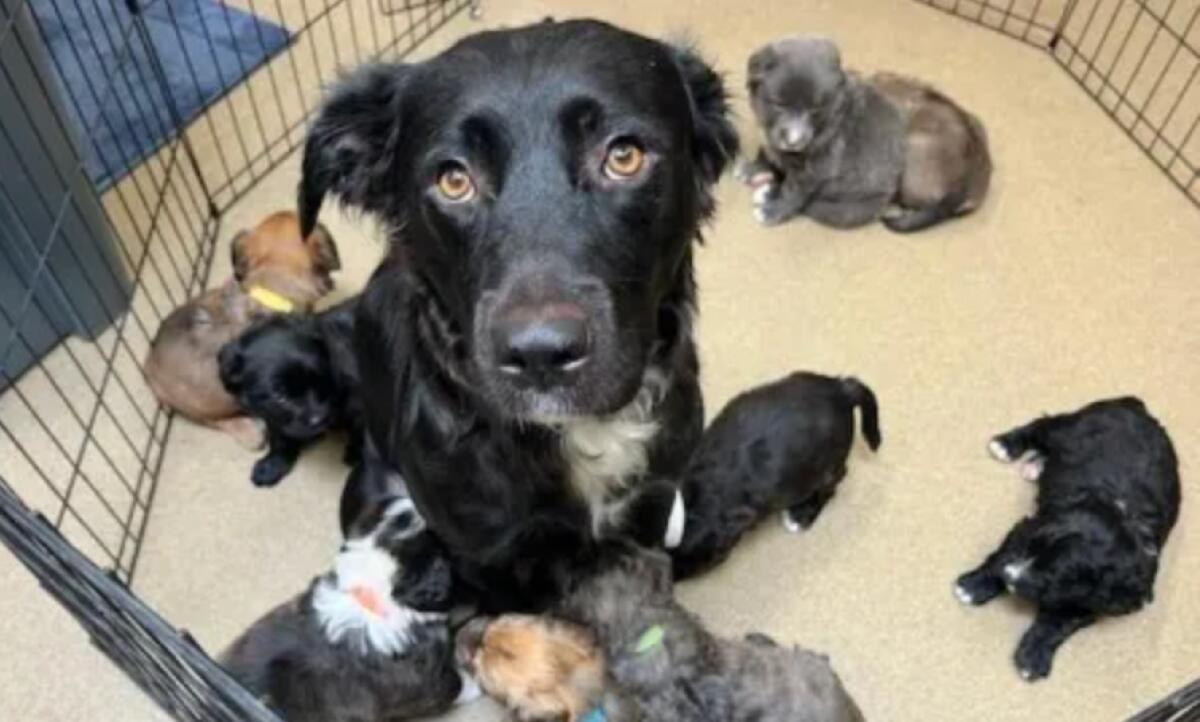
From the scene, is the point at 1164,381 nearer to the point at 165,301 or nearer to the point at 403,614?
the point at 403,614

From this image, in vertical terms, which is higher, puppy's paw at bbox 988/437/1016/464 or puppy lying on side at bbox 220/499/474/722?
puppy lying on side at bbox 220/499/474/722

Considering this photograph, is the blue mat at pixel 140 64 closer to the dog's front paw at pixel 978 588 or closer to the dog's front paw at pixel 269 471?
the dog's front paw at pixel 269 471

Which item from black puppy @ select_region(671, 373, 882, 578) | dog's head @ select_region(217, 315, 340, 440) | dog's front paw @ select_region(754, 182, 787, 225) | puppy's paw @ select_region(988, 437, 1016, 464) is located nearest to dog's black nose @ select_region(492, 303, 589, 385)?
black puppy @ select_region(671, 373, 882, 578)

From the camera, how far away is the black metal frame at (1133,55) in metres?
3.04

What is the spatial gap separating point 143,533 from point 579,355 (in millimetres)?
1310

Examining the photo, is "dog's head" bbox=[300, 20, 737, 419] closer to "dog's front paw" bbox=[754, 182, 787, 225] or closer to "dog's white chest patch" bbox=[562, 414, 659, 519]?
"dog's white chest patch" bbox=[562, 414, 659, 519]

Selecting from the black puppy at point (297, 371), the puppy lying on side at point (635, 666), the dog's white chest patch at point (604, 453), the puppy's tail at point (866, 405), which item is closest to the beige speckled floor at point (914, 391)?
the puppy's tail at point (866, 405)

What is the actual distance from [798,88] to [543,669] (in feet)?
4.79

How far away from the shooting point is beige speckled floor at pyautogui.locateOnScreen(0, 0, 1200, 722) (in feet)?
6.88

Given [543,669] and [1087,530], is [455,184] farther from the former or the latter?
[1087,530]

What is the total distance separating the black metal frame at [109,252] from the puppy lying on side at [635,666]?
45 cm

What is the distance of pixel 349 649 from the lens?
1780mm

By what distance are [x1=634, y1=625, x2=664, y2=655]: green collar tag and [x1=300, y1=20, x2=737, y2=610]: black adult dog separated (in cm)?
16

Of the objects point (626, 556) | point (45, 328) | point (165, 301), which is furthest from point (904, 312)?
point (45, 328)
